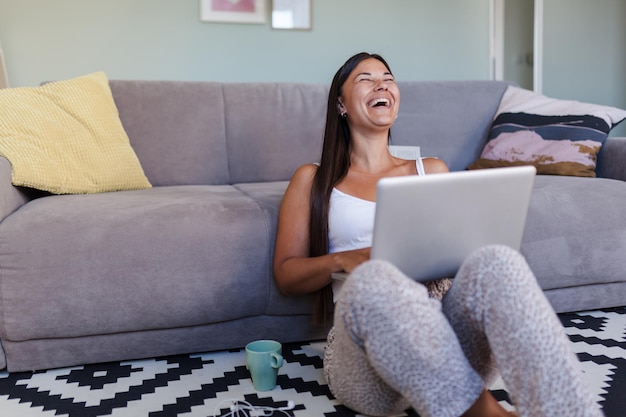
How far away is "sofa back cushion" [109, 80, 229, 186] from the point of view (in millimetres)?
2547

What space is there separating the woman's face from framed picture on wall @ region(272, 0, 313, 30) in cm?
273

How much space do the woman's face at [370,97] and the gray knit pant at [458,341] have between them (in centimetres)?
65

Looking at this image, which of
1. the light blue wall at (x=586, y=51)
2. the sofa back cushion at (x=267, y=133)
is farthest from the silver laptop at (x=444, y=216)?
the light blue wall at (x=586, y=51)

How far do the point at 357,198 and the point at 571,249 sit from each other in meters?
0.84

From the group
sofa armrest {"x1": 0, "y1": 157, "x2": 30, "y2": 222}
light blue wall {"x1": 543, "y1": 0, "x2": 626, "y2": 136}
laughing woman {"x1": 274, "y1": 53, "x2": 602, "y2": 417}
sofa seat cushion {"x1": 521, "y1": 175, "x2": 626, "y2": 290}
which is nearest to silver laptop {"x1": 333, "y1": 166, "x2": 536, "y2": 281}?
laughing woman {"x1": 274, "y1": 53, "x2": 602, "y2": 417}

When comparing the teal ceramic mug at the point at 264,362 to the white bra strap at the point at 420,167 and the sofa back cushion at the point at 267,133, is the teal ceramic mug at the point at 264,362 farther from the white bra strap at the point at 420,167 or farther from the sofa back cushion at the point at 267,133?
the sofa back cushion at the point at 267,133

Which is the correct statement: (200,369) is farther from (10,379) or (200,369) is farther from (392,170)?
(392,170)

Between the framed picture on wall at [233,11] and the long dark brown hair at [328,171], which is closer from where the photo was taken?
the long dark brown hair at [328,171]

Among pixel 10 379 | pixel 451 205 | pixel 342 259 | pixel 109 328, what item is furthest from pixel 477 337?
pixel 10 379

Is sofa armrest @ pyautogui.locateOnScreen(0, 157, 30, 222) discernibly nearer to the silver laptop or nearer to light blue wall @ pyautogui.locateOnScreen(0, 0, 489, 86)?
the silver laptop

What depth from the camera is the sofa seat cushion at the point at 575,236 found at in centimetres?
213

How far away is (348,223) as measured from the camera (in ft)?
5.65

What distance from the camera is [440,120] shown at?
2816 mm

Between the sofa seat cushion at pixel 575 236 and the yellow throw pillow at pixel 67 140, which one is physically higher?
the yellow throw pillow at pixel 67 140
